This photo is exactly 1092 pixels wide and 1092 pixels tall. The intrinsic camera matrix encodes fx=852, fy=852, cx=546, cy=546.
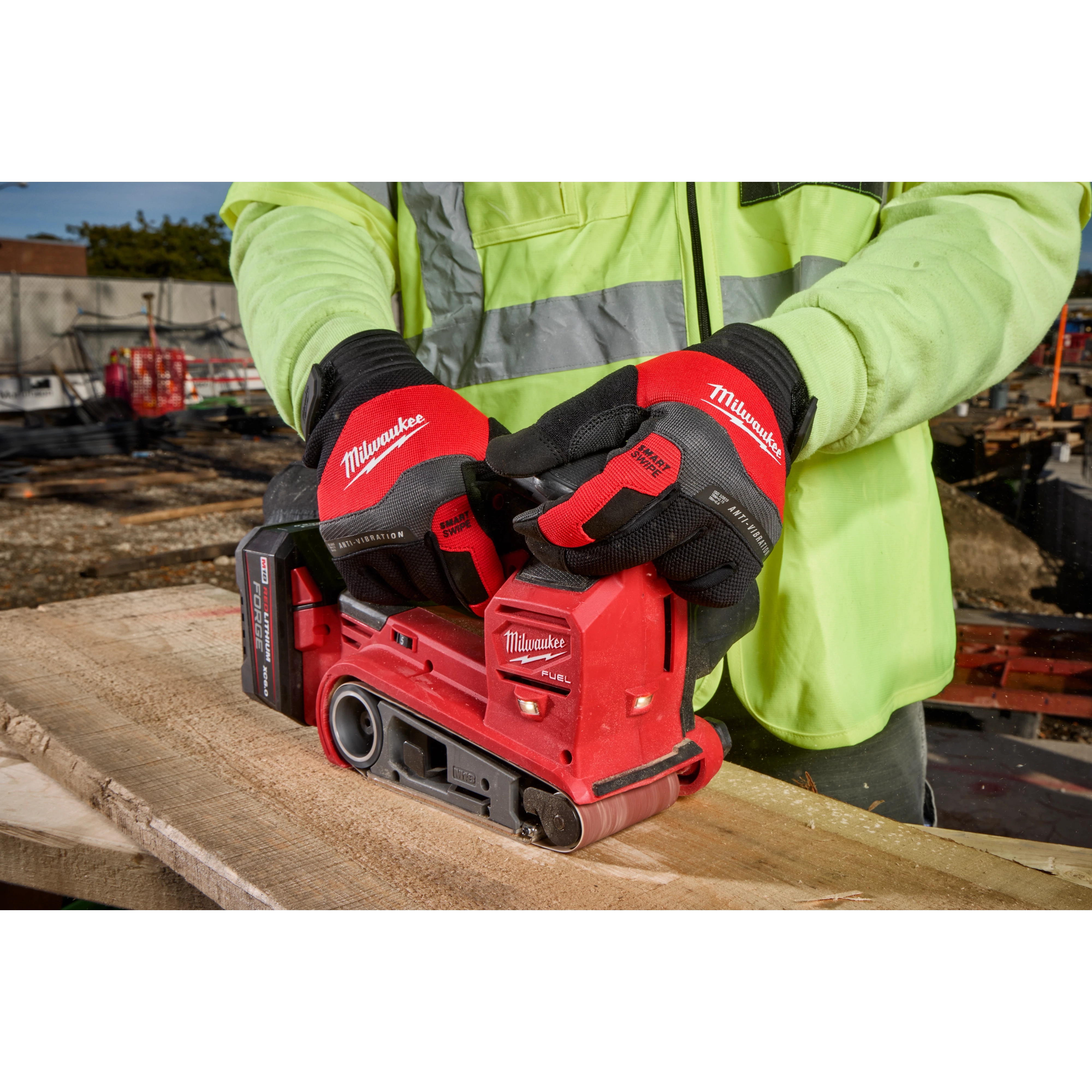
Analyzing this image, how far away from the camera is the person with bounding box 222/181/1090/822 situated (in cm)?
117

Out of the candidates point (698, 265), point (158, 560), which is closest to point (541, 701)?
point (698, 265)

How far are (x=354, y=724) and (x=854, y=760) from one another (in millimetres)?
998

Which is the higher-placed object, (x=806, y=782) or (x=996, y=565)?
(x=806, y=782)

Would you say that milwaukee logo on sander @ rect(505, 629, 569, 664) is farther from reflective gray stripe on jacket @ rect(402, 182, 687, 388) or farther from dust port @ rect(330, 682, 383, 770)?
reflective gray stripe on jacket @ rect(402, 182, 687, 388)

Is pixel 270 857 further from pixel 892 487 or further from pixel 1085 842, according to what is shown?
pixel 1085 842

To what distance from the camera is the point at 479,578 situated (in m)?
1.39

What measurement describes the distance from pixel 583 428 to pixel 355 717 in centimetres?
84

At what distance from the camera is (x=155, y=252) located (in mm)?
21734


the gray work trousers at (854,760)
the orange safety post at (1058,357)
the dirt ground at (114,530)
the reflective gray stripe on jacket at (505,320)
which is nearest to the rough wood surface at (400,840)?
the gray work trousers at (854,760)

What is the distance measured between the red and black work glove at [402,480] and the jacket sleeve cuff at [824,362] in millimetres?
486

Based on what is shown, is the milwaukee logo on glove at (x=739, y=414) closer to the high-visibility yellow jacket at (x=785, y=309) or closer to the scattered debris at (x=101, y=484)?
the high-visibility yellow jacket at (x=785, y=309)

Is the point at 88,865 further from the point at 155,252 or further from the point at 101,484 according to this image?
the point at 155,252

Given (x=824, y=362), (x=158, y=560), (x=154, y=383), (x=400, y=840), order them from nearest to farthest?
1. (x=824, y=362)
2. (x=400, y=840)
3. (x=158, y=560)
4. (x=154, y=383)

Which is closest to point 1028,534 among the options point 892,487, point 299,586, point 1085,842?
point 1085,842
